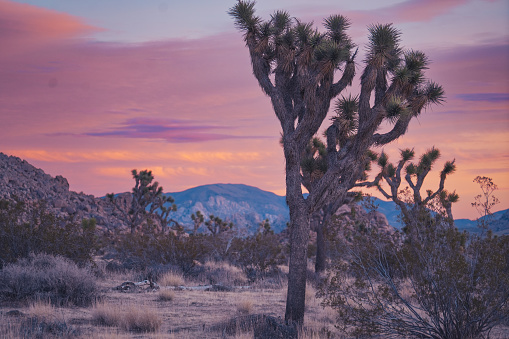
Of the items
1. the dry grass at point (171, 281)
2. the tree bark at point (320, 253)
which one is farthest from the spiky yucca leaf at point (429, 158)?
the dry grass at point (171, 281)

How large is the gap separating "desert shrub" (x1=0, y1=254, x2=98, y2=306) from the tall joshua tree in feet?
20.4

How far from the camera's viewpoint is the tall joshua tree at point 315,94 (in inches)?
442

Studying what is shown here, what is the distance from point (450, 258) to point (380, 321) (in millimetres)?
2001

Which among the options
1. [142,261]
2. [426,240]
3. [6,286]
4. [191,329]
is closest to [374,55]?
[426,240]

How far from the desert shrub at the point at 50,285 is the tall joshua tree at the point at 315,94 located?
20.4 ft

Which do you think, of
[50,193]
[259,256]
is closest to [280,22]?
[259,256]

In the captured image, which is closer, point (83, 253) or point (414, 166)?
point (83, 253)

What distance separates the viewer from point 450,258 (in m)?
8.52

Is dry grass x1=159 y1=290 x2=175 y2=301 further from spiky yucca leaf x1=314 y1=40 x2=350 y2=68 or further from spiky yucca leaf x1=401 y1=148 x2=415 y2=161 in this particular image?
spiky yucca leaf x1=401 y1=148 x2=415 y2=161

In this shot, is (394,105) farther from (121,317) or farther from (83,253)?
(83,253)

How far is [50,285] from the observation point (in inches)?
524

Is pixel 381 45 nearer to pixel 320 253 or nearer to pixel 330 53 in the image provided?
pixel 330 53

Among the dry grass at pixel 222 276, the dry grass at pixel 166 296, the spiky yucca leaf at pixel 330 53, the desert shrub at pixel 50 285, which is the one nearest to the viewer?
the spiky yucca leaf at pixel 330 53

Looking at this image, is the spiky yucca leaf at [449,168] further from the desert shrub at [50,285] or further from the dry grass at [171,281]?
the desert shrub at [50,285]
